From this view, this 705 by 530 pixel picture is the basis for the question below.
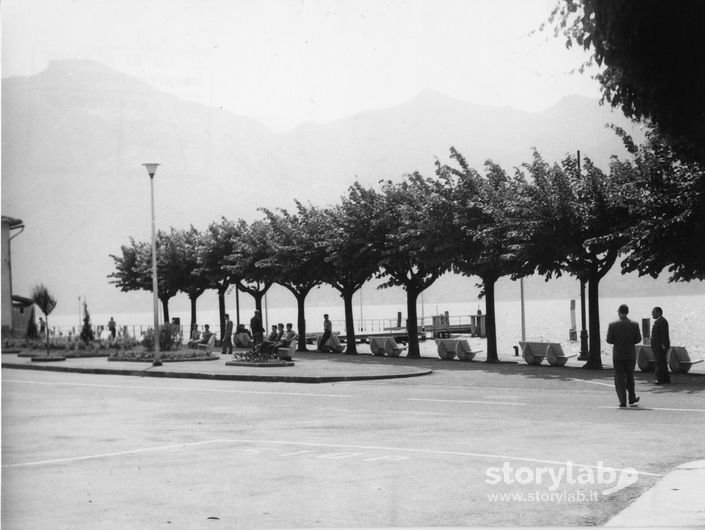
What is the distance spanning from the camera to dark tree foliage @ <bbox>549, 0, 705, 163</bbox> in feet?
32.8

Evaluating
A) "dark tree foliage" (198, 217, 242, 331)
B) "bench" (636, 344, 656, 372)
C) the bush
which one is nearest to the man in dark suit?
"bench" (636, 344, 656, 372)

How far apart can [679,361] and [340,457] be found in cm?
1674

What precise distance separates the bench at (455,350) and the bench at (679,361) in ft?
34.4

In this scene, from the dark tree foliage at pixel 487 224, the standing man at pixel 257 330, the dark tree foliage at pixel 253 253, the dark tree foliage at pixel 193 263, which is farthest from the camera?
the dark tree foliage at pixel 193 263

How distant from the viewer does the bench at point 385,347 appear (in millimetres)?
40625

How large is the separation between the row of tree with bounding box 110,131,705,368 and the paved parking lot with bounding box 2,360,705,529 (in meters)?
5.57

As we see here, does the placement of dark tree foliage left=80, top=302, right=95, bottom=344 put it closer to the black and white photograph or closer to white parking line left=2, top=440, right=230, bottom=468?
the black and white photograph

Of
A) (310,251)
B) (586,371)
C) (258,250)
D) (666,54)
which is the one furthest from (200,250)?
(666,54)

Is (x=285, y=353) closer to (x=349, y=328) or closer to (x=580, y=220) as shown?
(x=580, y=220)

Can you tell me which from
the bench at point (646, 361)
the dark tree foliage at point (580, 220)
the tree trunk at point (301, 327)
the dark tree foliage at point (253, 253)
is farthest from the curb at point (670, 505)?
the dark tree foliage at point (253, 253)

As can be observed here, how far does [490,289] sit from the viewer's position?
116 ft

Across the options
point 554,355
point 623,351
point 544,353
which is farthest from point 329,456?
point 544,353

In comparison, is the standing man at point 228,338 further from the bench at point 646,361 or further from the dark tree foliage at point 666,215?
the dark tree foliage at point 666,215

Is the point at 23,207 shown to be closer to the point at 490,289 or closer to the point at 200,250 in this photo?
the point at 490,289
